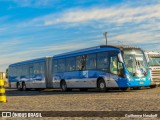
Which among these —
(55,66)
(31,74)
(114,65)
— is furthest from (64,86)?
(114,65)

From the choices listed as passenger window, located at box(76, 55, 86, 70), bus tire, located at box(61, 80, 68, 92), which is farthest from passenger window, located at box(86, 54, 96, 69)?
bus tire, located at box(61, 80, 68, 92)

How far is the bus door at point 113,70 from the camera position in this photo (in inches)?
1045

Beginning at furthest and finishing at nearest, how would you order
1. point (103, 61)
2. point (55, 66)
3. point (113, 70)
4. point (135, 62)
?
point (55, 66)
point (103, 61)
point (135, 62)
point (113, 70)

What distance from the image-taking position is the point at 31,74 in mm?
38906

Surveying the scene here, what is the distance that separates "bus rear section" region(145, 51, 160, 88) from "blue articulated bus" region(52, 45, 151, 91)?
11.5 feet

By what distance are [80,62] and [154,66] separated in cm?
570

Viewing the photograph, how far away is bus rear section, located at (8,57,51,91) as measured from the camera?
3636 cm

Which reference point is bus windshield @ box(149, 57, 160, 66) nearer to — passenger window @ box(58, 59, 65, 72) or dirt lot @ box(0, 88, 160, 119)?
passenger window @ box(58, 59, 65, 72)

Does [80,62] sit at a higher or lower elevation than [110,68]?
higher

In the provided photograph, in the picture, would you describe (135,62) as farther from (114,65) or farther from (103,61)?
(103,61)

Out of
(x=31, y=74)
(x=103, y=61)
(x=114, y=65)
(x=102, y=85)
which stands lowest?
(x=102, y=85)

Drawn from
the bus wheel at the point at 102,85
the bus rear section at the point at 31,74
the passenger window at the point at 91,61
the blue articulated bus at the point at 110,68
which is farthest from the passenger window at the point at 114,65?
the bus rear section at the point at 31,74

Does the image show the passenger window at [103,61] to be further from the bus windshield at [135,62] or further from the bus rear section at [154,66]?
the bus rear section at [154,66]

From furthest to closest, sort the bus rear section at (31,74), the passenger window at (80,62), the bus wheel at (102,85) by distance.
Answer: the bus rear section at (31,74) < the passenger window at (80,62) < the bus wheel at (102,85)
